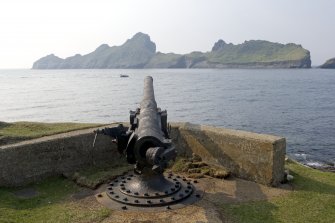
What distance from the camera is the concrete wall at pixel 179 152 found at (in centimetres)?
900

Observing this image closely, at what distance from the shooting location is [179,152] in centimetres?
1095

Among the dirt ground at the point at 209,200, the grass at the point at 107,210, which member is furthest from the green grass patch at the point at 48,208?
the dirt ground at the point at 209,200

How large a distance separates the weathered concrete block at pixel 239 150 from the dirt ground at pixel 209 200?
0.30 m

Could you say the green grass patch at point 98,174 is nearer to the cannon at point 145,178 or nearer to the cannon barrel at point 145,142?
the cannon at point 145,178

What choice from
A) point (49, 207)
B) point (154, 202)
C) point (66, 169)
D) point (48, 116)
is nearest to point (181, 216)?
point (154, 202)

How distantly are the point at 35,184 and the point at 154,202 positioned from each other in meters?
3.28

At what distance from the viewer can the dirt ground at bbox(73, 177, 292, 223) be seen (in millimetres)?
7203

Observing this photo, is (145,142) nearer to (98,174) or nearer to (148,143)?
(148,143)

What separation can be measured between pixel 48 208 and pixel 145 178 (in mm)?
2065

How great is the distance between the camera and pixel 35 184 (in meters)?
9.24

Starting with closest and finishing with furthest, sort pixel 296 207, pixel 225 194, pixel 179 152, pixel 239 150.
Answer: pixel 296 207 → pixel 225 194 → pixel 239 150 → pixel 179 152

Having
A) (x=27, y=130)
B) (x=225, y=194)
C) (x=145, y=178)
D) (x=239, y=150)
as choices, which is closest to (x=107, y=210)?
(x=145, y=178)

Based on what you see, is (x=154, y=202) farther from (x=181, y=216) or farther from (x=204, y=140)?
(x=204, y=140)

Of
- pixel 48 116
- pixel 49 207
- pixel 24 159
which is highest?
pixel 24 159
